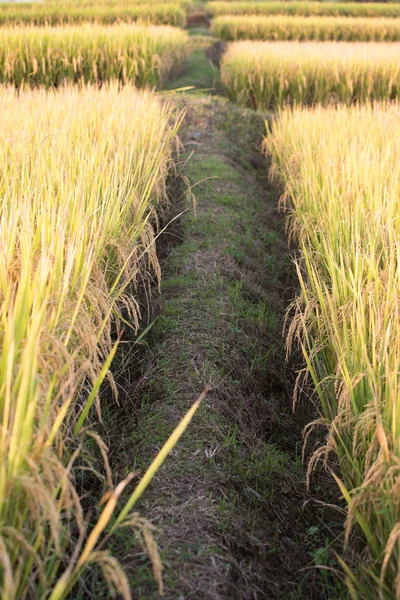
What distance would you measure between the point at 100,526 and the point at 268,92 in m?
6.15

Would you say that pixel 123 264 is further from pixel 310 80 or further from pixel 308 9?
pixel 308 9

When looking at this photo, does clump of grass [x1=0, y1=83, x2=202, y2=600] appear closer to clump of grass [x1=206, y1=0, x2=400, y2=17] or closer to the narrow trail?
the narrow trail

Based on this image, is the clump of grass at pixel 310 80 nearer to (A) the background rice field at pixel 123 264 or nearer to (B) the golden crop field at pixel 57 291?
(A) the background rice field at pixel 123 264

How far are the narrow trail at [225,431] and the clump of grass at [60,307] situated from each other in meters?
0.15

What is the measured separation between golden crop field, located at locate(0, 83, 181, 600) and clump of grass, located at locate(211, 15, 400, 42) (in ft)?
29.9

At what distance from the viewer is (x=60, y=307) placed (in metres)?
1.47

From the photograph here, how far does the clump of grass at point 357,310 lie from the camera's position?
130cm

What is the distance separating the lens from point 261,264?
3213mm

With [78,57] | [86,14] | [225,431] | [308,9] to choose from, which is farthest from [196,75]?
[308,9]

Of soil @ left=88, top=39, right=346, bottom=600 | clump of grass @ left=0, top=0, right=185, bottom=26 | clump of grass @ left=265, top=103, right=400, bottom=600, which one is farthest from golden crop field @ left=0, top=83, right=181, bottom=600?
clump of grass @ left=0, top=0, right=185, bottom=26

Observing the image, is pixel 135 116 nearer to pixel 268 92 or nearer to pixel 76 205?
pixel 76 205

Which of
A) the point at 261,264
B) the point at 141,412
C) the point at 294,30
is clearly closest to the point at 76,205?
the point at 141,412

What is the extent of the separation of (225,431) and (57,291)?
749mm

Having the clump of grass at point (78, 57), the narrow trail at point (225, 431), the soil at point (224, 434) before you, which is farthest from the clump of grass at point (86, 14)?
the soil at point (224, 434)
